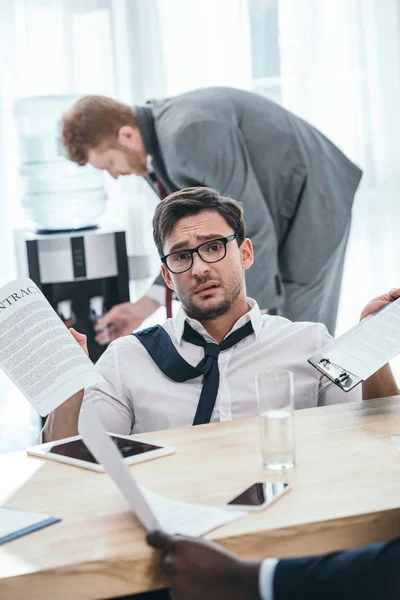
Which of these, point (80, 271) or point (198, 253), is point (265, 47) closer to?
point (80, 271)

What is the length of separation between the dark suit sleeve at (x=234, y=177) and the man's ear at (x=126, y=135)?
7.2 inches

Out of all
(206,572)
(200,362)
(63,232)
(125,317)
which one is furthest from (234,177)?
(206,572)

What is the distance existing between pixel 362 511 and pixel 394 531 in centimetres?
6

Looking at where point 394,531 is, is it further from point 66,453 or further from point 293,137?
point 293,137

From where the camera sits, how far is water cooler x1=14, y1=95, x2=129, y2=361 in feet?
11.5

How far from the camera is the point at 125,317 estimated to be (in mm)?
3416

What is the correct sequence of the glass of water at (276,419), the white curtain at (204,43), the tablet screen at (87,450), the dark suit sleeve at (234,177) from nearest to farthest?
the glass of water at (276,419) → the tablet screen at (87,450) → the dark suit sleeve at (234,177) → the white curtain at (204,43)

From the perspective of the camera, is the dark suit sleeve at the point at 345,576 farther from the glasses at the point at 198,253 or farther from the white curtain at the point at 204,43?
the white curtain at the point at 204,43

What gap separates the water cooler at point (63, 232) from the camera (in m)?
3.52

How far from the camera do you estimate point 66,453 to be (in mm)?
1576

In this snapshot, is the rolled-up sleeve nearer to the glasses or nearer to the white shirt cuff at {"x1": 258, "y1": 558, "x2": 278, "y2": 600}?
the glasses

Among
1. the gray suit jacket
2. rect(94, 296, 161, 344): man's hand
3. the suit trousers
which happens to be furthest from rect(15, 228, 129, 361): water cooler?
the suit trousers

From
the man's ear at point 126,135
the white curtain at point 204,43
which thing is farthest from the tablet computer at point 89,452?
the white curtain at point 204,43

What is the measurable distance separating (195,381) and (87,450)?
41 centimetres
